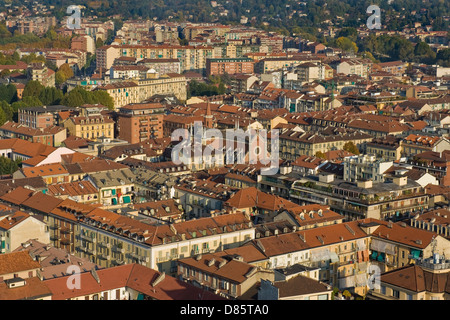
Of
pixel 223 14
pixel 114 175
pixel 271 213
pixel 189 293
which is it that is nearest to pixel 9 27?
pixel 223 14

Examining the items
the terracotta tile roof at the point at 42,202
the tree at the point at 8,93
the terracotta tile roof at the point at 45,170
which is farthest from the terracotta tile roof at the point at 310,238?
the tree at the point at 8,93

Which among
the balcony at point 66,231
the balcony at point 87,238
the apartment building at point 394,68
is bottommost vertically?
the apartment building at point 394,68

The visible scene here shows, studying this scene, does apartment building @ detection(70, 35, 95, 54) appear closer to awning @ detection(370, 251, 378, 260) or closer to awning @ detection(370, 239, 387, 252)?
awning @ detection(370, 239, 387, 252)

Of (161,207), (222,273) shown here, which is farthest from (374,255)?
(161,207)

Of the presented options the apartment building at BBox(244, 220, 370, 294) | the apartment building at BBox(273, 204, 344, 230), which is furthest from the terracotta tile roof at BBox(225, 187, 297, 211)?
the apartment building at BBox(244, 220, 370, 294)

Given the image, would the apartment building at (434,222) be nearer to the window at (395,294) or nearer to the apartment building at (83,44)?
the window at (395,294)

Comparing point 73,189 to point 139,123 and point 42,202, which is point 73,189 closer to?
point 42,202
